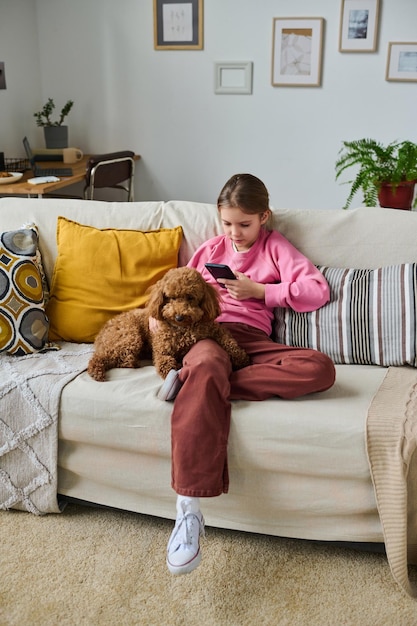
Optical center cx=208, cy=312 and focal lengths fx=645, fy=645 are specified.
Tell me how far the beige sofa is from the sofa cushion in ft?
1.02

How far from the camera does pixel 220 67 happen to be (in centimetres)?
384

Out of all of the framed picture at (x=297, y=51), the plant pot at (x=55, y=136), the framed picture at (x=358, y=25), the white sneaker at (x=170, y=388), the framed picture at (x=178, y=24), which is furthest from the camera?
the plant pot at (x=55, y=136)

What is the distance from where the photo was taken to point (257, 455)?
5.56 feet

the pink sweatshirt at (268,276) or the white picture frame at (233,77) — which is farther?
the white picture frame at (233,77)

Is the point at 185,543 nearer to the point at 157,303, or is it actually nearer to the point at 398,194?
the point at 157,303

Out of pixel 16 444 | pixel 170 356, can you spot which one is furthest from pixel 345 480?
pixel 16 444

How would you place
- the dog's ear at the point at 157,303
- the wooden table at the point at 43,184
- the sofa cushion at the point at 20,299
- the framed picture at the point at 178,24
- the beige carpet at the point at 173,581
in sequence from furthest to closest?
the framed picture at the point at 178,24, the wooden table at the point at 43,184, the sofa cushion at the point at 20,299, the dog's ear at the point at 157,303, the beige carpet at the point at 173,581

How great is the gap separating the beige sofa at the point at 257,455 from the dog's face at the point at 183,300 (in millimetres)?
200

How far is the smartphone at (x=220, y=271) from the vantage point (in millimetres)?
1970

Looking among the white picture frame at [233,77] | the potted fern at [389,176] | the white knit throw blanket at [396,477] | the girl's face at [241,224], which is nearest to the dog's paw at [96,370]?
the girl's face at [241,224]

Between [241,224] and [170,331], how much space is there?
1.43 feet

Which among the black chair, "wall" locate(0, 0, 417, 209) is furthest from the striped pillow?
"wall" locate(0, 0, 417, 209)

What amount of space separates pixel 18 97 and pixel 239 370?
281 centimetres

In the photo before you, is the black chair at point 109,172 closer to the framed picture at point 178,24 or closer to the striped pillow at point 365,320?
the framed picture at point 178,24
